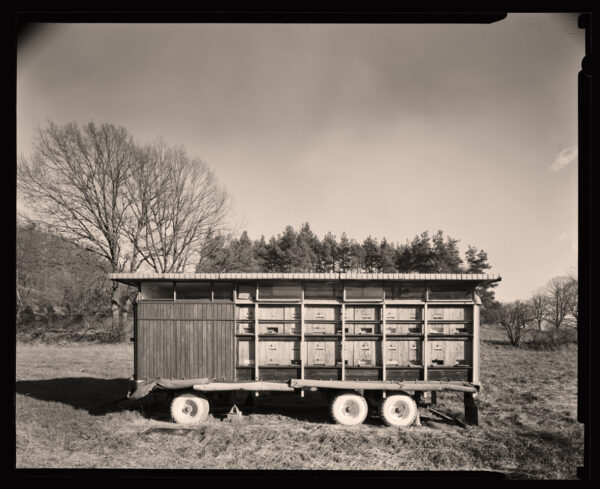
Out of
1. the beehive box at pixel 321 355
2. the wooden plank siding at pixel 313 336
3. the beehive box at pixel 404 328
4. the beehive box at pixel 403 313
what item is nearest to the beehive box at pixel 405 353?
the wooden plank siding at pixel 313 336

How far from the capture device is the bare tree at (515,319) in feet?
73.0

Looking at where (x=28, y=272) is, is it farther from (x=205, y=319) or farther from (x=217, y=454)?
(x=217, y=454)

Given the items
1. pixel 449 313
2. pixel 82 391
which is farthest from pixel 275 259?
pixel 449 313

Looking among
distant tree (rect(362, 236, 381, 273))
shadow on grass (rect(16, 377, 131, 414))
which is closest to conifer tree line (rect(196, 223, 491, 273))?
distant tree (rect(362, 236, 381, 273))

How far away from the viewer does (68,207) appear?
21.5 m

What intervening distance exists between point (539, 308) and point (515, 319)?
11.2ft

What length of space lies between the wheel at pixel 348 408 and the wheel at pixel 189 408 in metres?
3.28

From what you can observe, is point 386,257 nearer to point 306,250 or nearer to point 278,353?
point 306,250

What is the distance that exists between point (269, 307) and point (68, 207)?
19577mm

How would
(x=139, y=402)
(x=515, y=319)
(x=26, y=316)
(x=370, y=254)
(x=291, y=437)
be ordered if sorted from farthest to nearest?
(x=370, y=254), (x=26, y=316), (x=515, y=319), (x=139, y=402), (x=291, y=437)

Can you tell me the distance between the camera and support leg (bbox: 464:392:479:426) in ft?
27.8

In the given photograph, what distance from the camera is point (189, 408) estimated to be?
8.43m
